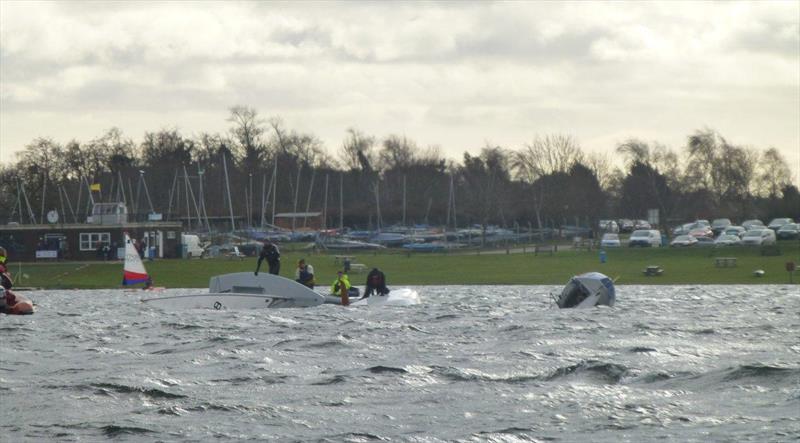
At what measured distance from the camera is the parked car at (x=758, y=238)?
3617 inches

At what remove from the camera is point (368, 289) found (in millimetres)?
48438

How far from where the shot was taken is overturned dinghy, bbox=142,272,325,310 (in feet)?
147

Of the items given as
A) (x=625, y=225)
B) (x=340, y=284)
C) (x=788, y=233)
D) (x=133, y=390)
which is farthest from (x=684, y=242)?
(x=133, y=390)

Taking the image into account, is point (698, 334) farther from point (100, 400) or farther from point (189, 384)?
point (100, 400)

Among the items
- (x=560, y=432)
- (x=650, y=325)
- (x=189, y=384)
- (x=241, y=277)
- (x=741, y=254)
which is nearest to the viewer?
(x=560, y=432)

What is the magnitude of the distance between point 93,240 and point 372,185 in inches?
2640

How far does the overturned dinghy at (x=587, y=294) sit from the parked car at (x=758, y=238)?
4815 centimetres

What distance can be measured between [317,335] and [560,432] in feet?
51.0

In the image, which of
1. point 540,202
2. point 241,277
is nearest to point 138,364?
point 241,277

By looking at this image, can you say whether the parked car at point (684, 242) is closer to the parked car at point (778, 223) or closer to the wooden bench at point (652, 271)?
the parked car at point (778, 223)

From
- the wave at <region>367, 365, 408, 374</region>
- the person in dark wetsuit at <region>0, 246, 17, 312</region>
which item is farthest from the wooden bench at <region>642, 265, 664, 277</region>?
the wave at <region>367, 365, 408, 374</region>

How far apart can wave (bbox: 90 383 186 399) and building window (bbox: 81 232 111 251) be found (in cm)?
7106

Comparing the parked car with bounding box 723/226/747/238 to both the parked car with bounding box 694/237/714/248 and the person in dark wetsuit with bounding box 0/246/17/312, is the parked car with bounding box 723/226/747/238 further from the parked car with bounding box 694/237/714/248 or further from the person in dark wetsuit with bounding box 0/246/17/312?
the person in dark wetsuit with bounding box 0/246/17/312

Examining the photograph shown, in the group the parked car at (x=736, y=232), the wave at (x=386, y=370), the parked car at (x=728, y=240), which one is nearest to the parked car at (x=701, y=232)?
the parked car at (x=736, y=232)
